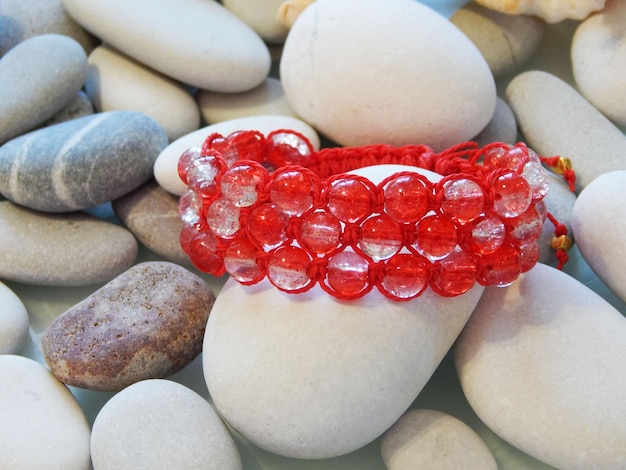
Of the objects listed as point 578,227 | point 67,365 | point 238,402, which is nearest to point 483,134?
point 578,227

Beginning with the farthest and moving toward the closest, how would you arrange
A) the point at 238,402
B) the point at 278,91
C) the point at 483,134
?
the point at 278,91 < the point at 483,134 < the point at 238,402

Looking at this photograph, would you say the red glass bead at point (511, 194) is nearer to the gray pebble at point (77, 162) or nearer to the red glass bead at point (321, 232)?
the red glass bead at point (321, 232)

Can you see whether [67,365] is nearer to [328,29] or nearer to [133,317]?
[133,317]

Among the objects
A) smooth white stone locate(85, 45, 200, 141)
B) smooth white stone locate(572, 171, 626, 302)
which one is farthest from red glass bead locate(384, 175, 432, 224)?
smooth white stone locate(85, 45, 200, 141)

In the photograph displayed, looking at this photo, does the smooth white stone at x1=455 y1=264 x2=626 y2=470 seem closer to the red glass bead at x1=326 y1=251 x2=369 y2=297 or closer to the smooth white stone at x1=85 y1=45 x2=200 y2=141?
the red glass bead at x1=326 y1=251 x2=369 y2=297

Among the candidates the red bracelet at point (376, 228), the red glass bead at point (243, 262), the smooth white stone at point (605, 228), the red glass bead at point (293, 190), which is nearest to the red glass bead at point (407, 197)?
the red bracelet at point (376, 228)

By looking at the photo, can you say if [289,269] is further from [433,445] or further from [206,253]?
[433,445]
